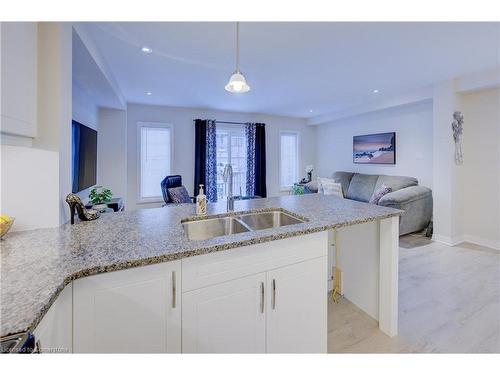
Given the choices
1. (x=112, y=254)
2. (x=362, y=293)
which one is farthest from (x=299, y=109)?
(x=112, y=254)

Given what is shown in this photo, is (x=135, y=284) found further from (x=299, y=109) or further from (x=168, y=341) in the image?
(x=299, y=109)

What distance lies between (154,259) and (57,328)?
1.21 ft

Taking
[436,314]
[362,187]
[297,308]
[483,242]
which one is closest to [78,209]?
[297,308]

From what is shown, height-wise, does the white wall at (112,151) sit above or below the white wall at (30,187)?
above

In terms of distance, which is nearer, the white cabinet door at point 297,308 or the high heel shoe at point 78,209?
the white cabinet door at point 297,308

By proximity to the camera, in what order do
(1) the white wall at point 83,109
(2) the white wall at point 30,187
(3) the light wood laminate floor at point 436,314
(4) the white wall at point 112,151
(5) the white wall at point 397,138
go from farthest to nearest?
(5) the white wall at point 397,138
(4) the white wall at point 112,151
(1) the white wall at point 83,109
(3) the light wood laminate floor at point 436,314
(2) the white wall at point 30,187

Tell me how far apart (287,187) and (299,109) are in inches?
83.4

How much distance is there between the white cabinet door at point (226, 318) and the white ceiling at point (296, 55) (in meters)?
2.12

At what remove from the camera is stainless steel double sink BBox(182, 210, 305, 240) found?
1.76 meters

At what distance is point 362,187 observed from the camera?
5355 mm

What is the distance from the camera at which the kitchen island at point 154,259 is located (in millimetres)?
821

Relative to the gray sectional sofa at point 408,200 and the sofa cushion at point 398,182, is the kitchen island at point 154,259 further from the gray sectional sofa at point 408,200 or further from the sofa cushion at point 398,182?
the sofa cushion at point 398,182

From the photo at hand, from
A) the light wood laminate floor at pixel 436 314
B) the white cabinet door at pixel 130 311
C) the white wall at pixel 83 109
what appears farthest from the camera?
the white wall at pixel 83 109

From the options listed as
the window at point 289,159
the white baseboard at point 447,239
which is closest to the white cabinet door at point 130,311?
the white baseboard at point 447,239
